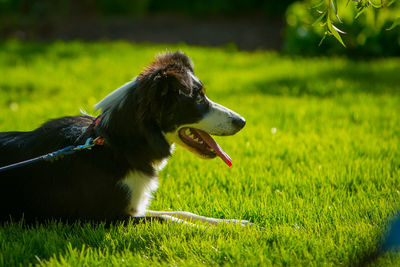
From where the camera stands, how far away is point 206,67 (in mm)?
8633

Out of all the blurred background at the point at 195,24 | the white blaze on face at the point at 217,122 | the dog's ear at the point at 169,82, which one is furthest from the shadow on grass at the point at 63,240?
the blurred background at the point at 195,24

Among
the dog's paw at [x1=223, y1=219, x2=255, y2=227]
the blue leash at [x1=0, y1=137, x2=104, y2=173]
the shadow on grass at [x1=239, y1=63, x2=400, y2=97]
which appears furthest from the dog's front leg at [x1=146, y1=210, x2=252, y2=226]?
the shadow on grass at [x1=239, y1=63, x2=400, y2=97]

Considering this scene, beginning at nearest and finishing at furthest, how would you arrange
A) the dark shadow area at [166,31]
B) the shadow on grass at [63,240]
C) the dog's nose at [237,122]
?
the shadow on grass at [63,240] < the dog's nose at [237,122] < the dark shadow area at [166,31]

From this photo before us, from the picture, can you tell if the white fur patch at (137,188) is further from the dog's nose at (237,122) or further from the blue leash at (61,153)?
the dog's nose at (237,122)

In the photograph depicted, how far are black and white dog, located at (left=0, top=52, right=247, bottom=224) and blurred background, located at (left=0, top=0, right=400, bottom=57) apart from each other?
6.58 meters

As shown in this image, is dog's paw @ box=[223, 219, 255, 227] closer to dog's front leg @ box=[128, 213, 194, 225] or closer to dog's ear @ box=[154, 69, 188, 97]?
dog's front leg @ box=[128, 213, 194, 225]

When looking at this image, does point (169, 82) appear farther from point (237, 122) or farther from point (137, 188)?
point (137, 188)

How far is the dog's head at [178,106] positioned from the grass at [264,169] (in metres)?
0.60

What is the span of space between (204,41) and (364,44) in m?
3.93

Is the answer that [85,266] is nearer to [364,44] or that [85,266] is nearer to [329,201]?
[329,201]

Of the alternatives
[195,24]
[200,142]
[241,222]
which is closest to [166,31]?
[195,24]

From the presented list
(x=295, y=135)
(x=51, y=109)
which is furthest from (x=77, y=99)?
(x=295, y=135)

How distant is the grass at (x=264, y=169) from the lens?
9.21 ft

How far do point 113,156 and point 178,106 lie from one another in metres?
0.54
